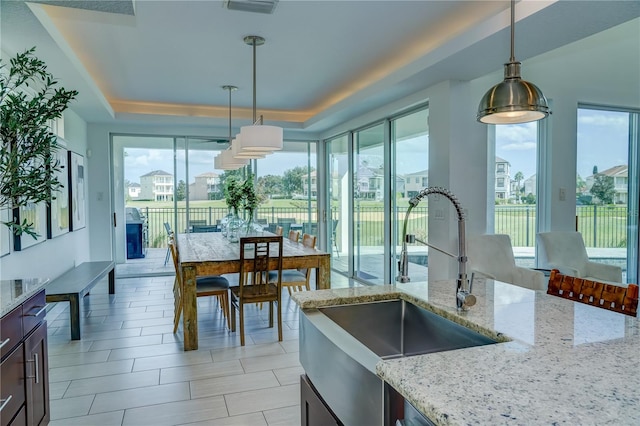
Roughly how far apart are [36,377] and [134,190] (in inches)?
210

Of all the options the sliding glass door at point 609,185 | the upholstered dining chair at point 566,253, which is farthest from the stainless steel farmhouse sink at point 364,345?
the sliding glass door at point 609,185

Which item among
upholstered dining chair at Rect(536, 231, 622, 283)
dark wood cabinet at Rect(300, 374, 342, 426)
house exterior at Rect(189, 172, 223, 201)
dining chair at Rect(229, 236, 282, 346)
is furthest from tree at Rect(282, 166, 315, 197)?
dark wood cabinet at Rect(300, 374, 342, 426)

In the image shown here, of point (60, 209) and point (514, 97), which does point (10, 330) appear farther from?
point (60, 209)

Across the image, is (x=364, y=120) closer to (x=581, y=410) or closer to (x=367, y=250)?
(x=367, y=250)

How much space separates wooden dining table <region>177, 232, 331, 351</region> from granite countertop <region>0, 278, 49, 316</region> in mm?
1444

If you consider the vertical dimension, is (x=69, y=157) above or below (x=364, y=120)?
below

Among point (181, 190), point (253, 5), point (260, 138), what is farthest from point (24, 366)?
point (181, 190)

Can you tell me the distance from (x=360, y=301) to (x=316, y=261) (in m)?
2.24

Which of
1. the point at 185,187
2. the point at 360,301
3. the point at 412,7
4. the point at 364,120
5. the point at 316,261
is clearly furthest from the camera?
the point at 185,187

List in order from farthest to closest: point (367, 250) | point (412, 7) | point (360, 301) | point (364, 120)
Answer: point (367, 250) < point (364, 120) < point (412, 7) < point (360, 301)

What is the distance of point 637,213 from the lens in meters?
5.33

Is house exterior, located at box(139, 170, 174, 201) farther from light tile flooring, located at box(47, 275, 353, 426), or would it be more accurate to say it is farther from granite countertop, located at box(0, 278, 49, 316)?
granite countertop, located at box(0, 278, 49, 316)

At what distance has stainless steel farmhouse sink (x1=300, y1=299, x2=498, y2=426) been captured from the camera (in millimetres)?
1168

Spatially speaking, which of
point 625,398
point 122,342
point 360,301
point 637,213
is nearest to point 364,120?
point 637,213
